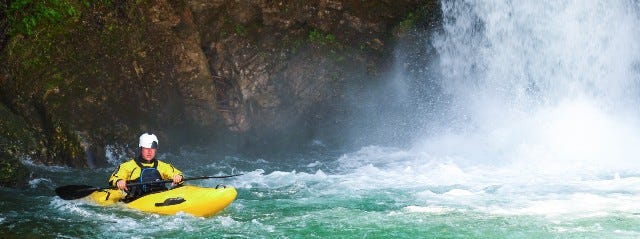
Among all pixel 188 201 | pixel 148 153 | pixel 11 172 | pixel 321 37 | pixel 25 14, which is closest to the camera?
pixel 188 201

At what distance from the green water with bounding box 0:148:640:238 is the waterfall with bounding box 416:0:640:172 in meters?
3.15

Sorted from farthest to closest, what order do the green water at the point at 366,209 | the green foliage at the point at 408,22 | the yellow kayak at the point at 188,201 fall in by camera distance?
the green foliage at the point at 408,22 < the yellow kayak at the point at 188,201 < the green water at the point at 366,209

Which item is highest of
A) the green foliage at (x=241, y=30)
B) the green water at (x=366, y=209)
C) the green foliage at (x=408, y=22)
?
the green foliage at (x=408, y=22)

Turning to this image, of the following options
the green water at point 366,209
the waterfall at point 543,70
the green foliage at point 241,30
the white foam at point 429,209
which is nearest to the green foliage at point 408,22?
the waterfall at point 543,70

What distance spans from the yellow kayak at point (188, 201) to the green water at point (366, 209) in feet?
0.33

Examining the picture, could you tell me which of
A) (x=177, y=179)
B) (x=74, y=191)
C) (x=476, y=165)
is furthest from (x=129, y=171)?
(x=476, y=165)

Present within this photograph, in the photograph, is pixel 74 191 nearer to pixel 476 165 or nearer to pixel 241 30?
pixel 241 30

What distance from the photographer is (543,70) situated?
14820mm

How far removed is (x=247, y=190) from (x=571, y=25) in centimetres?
791

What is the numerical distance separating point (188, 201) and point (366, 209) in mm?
2257

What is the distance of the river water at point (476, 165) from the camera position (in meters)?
7.88

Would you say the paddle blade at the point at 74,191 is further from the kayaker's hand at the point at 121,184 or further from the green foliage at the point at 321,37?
the green foliage at the point at 321,37

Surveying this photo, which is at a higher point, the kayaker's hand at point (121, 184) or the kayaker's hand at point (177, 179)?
the kayaker's hand at point (177, 179)

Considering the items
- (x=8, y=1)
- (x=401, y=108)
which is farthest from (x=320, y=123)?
(x=8, y=1)
